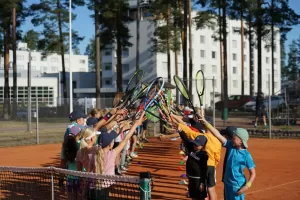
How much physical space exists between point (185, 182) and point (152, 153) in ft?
21.0

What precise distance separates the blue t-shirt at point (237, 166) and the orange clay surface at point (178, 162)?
9.61 ft

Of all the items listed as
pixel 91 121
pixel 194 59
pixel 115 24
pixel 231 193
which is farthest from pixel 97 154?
pixel 194 59

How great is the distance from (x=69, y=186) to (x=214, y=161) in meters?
2.78

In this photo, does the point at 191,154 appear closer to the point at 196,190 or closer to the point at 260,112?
the point at 196,190

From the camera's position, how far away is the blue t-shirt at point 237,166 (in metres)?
6.00

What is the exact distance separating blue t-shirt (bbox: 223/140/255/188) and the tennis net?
4.38ft

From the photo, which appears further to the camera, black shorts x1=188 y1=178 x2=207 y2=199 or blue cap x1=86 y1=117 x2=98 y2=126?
blue cap x1=86 y1=117 x2=98 y2=126

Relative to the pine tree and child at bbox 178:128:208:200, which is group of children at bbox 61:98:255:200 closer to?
child at bbox 178:128:208:200

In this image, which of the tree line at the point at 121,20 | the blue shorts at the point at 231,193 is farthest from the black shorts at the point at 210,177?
the tree line at the point at 121,20

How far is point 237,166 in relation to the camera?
19.9 feet

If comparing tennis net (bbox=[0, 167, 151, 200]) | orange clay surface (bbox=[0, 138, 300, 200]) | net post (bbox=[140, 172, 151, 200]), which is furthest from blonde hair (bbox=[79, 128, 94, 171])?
orange clay surface (bbox=[0, 138, 300, 200])

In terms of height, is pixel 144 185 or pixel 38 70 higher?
pixel 38 70

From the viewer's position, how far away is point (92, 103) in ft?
97.6

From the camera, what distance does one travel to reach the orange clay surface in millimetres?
9406
